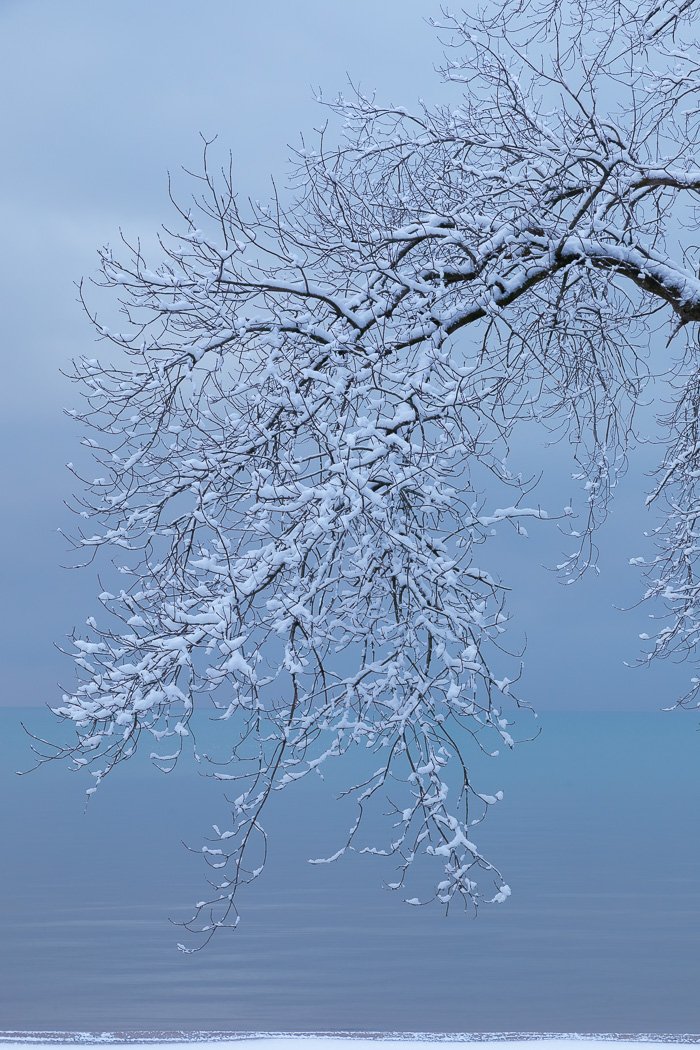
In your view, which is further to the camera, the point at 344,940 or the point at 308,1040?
the point at 344,940

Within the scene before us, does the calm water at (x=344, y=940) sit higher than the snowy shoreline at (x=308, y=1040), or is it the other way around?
the calm water at (x=344, y=940)

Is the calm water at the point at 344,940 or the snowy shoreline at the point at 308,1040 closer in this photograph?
the snowy shoreline at the point at 308,1040

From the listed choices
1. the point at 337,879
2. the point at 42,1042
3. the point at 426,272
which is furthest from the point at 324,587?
the point at 337,879

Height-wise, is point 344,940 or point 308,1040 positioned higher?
point 344,940

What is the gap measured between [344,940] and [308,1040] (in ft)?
72.6

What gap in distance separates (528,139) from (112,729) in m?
5.43

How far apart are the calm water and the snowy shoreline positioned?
12502 millimetres

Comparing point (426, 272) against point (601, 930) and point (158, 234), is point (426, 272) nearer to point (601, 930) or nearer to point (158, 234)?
point (158, 234)

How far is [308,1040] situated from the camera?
858 centimetres

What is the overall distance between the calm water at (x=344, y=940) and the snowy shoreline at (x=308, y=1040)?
492 inches

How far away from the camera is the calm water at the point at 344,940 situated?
75.1 feet

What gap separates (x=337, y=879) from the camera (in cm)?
4197

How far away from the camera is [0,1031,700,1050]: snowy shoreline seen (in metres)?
8.45

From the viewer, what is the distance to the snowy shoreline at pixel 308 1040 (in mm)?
8445
